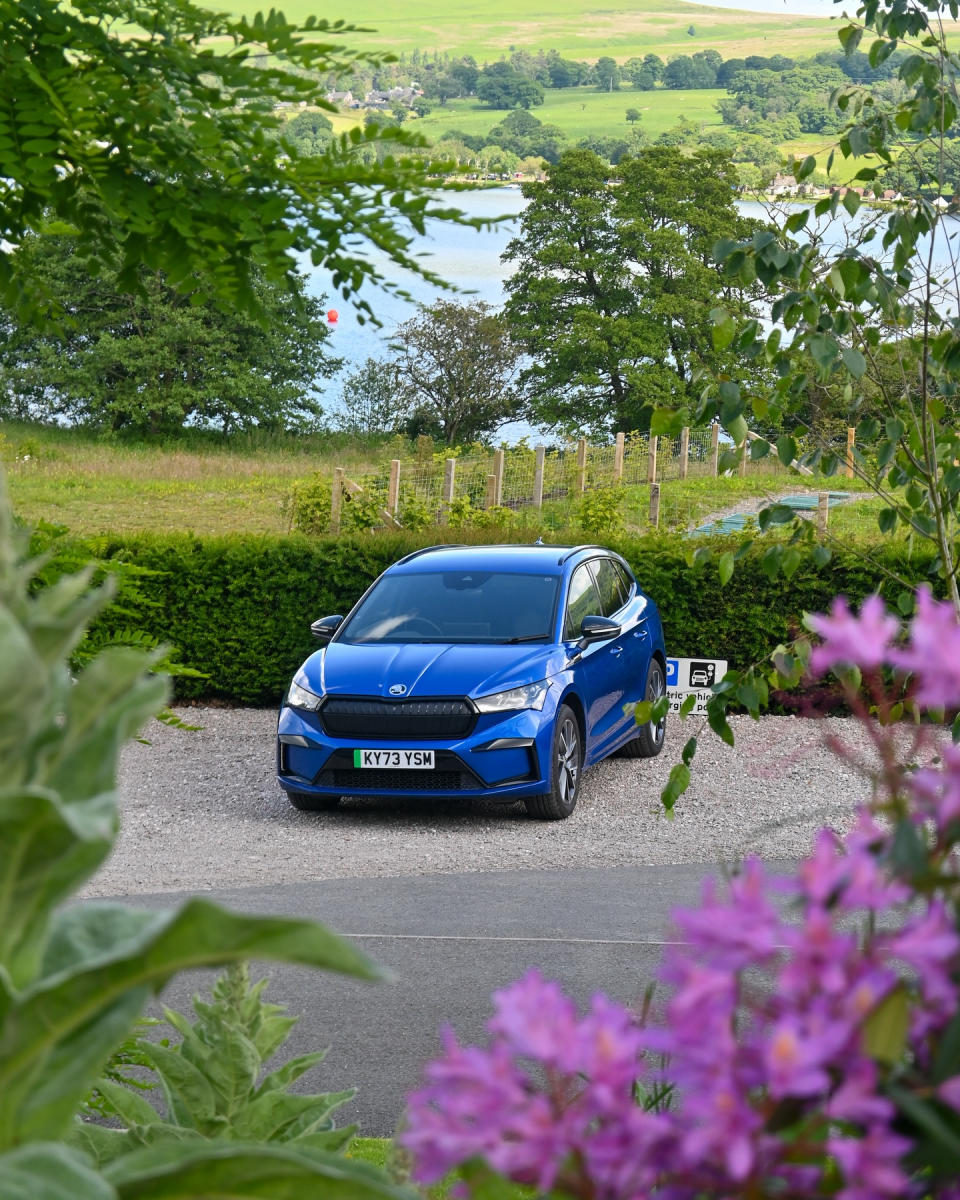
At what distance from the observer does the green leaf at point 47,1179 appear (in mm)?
741

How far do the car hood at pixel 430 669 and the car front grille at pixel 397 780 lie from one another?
0.61 m

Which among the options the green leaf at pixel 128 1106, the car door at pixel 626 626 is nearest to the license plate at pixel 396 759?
the car door at pixel 626 626

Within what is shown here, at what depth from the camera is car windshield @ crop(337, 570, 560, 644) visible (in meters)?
10.9

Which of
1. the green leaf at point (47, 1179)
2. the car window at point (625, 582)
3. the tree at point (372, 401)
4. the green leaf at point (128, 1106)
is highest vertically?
the green leaf at point (47, 1179)

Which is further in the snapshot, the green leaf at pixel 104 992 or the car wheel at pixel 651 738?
the car wheel at pixel 651 738

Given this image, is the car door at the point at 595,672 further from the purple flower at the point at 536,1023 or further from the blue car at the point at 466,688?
the purple flower at the point at 536,1023

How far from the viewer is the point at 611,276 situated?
54.5 meters

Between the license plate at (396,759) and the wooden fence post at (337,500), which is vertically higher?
the license plate at (396,759)

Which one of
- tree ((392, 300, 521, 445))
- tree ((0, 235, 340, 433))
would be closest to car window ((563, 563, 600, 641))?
tree ((0, 235, 340, 433))

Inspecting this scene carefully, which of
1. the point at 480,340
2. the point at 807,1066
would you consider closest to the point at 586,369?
the point at 480,340

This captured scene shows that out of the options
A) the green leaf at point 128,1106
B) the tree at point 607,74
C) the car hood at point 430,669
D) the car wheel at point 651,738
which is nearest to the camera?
the green leaf at point 128,1106

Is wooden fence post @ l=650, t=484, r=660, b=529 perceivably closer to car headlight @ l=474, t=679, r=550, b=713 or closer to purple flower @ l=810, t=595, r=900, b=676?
car headlight @ l=474, t=679, r=550, b=713

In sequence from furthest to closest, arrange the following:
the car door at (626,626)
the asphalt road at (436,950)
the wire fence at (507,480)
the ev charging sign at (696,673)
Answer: the wire fence at (507,480), the car door at (626,626), the ev charging sign at (696,673), the asphalt road at (436,950)

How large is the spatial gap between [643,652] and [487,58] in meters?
90.4
